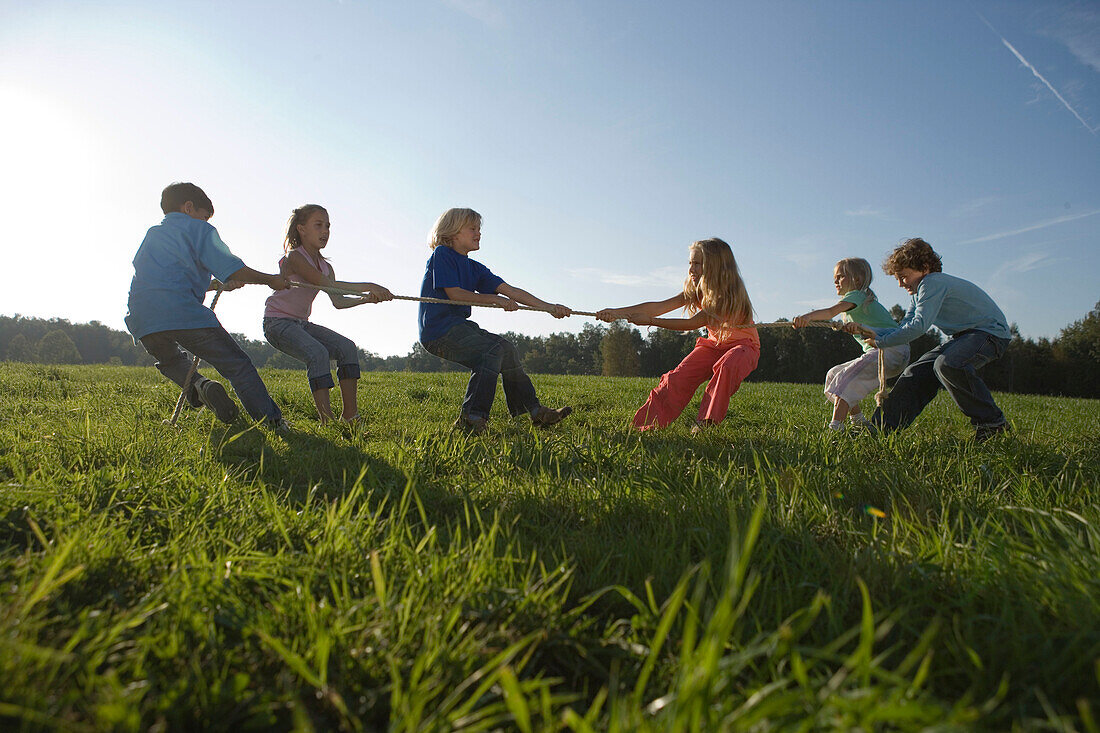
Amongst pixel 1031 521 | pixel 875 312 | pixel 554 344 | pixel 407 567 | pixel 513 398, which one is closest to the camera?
pixel 407 567

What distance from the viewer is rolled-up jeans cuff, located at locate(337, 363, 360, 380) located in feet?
19.7

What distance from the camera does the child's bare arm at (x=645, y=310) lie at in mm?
5582

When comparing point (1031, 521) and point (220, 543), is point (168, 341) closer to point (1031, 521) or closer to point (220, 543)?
point (220, 543)

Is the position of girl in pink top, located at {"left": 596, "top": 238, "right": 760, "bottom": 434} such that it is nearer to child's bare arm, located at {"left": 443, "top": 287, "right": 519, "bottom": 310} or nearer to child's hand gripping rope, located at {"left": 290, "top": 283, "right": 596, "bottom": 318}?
child's hand gripping rope, located at {"left": 290, "top": 283, "right": 596, "bottom": 318}

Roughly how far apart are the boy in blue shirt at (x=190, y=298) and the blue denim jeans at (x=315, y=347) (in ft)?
2.26

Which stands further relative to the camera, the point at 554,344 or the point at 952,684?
the point at 554,344

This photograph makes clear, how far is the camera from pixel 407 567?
5.95 ft

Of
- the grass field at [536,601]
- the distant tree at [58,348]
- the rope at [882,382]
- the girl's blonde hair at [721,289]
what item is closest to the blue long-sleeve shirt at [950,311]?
the rope at [882,382]

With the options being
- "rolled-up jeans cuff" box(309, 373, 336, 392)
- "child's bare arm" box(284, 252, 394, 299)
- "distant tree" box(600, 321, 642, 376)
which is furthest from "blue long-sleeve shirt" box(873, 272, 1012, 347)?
"distant tree" box(600, 321, 642, 376)

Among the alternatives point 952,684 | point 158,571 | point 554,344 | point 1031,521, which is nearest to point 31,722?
point 158,571

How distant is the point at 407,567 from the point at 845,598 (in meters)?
1.23

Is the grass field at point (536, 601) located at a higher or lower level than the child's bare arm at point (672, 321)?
lower

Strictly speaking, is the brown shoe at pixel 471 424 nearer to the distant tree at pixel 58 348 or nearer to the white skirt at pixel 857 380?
the white skirt at pixel 857 380

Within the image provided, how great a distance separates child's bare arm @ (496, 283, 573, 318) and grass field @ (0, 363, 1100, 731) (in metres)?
2.35
